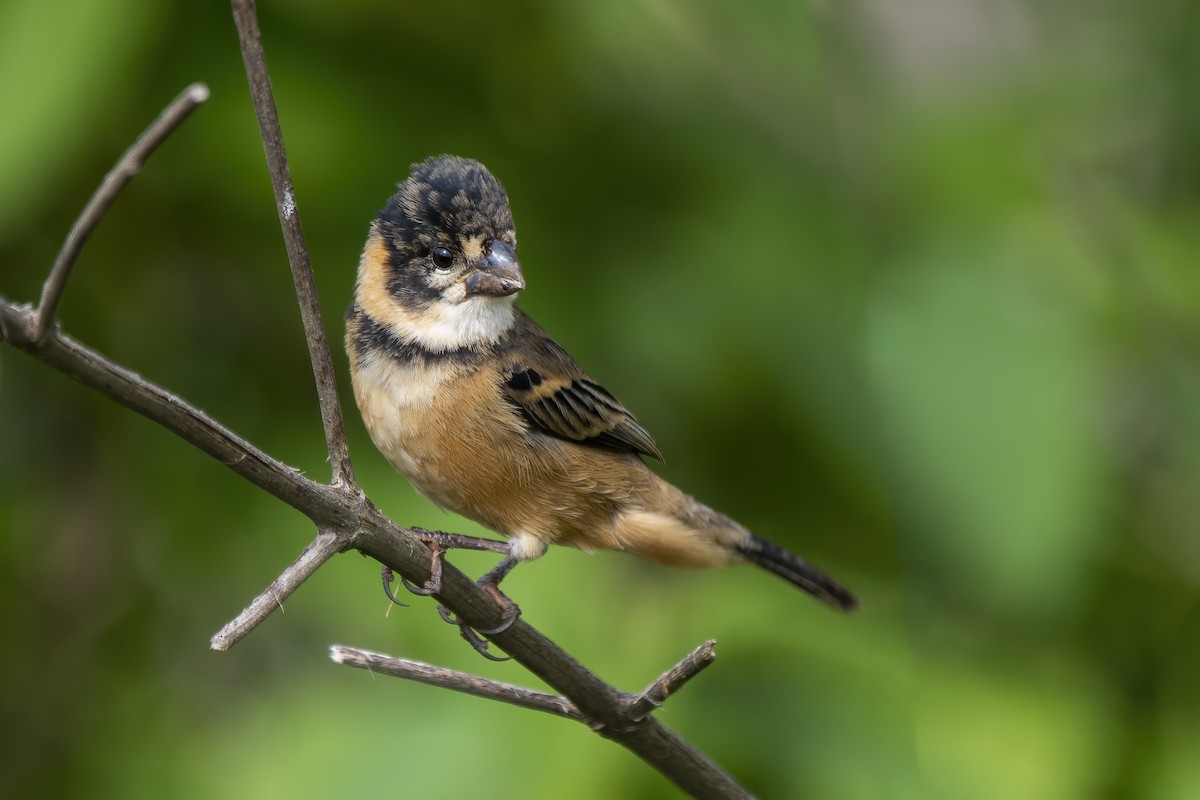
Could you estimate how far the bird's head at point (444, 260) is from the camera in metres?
3.12

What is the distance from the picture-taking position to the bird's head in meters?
3.12

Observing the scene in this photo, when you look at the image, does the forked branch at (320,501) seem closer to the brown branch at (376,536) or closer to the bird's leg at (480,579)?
the brown branch at (376,536)

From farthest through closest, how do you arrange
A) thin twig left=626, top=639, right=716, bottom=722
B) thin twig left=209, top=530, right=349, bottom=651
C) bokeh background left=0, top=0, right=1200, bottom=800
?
bokeh background left=0, top=0, right=1200, bottom=800 < thin twig left=626, top=639, right=716, bottom=722 < thin twig left=209, top=530, right=349, bottom=651

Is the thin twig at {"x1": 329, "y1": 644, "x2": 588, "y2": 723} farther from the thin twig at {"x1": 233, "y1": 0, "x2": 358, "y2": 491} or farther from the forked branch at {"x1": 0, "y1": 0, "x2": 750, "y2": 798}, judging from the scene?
the thin twig at {"x1": 233, "y1": 0, "x2": 358, "y2": 491}

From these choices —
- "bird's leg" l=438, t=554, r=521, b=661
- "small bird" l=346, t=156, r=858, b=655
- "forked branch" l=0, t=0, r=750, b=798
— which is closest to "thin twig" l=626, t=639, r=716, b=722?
"forked branch" l=0, t=0, r=750, b=798

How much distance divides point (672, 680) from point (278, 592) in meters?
0.72

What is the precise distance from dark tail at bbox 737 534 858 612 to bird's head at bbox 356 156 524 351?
3.67 feet

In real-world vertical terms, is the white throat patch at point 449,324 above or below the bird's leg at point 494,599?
above

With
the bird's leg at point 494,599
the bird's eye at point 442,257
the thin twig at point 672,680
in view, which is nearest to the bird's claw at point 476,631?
the bird's leg at point 494,599

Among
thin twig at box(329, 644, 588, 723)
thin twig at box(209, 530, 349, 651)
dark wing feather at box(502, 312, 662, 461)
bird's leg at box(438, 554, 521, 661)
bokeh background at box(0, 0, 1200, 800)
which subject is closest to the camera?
thin twig at box(209, 530, 349, 651)

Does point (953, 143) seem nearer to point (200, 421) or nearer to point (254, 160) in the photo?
point (254, 160)

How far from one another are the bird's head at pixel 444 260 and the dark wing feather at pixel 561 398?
11 cm

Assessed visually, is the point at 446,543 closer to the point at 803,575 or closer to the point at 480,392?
the point at 480,392

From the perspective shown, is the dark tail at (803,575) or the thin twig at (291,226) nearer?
the thin twig at (291,226)
